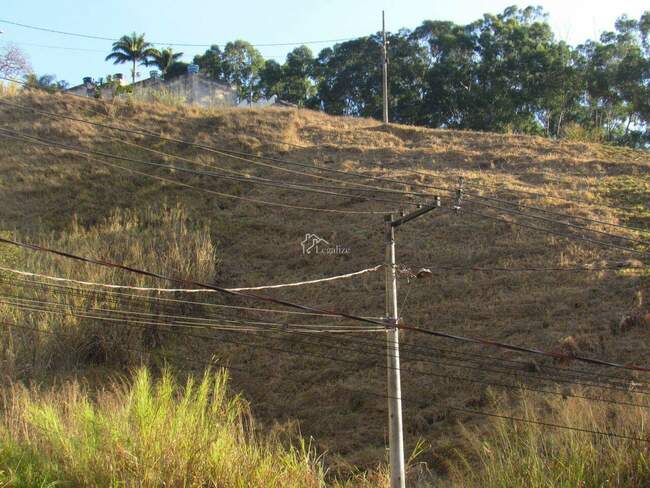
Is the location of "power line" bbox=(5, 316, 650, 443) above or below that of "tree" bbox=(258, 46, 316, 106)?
below

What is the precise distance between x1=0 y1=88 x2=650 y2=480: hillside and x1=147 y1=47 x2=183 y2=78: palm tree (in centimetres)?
1346

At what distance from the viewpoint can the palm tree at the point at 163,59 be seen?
5419 cm

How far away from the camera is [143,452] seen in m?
10.5

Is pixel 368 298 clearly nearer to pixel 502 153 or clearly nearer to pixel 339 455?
pixel 339 455

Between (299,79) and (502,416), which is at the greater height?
(299,79)

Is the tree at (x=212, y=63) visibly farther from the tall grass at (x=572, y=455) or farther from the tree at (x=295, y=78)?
the tall grass at (x=572, y=455)

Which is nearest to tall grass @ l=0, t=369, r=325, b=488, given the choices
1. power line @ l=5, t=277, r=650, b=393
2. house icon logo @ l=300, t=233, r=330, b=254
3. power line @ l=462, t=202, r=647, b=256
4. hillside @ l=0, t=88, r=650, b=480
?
hillside @ l=0, t=88, r=650, b=480

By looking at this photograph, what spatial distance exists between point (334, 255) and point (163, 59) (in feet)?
109

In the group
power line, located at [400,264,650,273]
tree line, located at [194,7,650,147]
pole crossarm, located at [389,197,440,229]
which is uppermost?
tree line, located at [194,7,650,147]

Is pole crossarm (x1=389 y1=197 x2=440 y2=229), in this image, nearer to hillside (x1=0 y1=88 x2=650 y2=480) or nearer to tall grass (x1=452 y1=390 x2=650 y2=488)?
tall grass (x1=452 y1=390 x2=650 y2=488)

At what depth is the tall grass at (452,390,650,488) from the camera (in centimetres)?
1118

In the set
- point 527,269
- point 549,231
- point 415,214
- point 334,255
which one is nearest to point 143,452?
point 415,214

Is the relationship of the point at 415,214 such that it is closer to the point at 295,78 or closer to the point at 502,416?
the point at 502,416

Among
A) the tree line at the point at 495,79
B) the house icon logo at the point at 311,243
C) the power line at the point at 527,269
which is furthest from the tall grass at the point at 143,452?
A: the tree line at the point at 495,79
